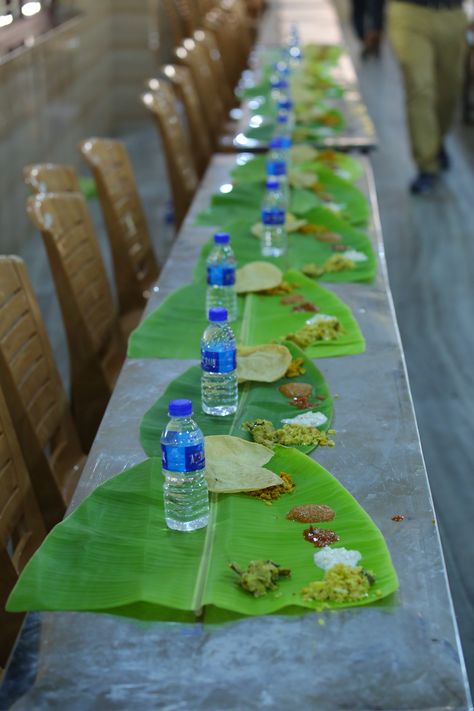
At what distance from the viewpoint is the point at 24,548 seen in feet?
7.86

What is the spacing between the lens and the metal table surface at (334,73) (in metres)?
4.82

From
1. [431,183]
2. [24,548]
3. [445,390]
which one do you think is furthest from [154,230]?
[24,548]

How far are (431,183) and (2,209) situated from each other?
295 cm

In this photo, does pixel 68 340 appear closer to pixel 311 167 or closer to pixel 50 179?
pixel 50 179

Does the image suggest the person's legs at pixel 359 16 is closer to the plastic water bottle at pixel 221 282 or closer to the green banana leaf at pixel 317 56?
the green banana leaf at pixel 317 56

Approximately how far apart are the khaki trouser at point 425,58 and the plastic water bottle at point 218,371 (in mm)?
4740

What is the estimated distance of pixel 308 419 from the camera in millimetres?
2262

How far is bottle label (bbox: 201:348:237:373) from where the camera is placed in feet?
7.36

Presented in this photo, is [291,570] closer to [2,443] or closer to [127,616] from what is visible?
[127,616]

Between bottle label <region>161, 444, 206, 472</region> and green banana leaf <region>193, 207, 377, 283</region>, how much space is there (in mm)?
Answer: 1346

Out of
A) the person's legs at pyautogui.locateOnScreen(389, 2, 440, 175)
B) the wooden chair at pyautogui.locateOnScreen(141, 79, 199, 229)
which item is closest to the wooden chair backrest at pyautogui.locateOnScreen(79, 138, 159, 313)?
the wooden chair at pyautogui.locateOnScreen(141, 79, 199, 229)

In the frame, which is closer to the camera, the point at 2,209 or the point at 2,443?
the point at 2,443

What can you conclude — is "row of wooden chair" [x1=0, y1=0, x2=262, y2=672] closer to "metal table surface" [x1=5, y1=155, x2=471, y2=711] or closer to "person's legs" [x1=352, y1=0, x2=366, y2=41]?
"metal table surface" [x1=5, y1=155, x2=471, y2=711]

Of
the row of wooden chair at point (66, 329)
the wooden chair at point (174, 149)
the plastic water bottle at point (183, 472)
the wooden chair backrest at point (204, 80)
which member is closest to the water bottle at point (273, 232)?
the row of wooden chair at point (66, 329)
